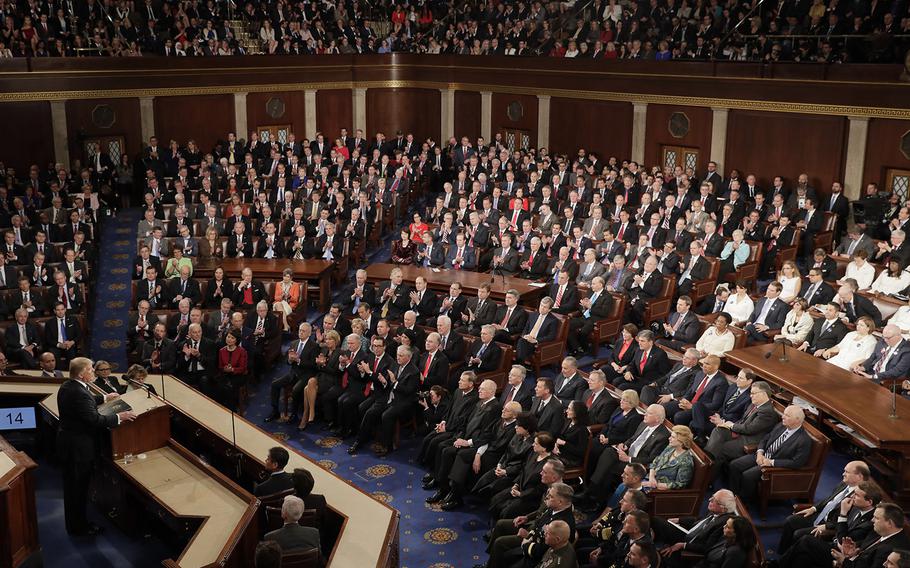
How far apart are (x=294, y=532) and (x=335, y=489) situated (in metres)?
1.02

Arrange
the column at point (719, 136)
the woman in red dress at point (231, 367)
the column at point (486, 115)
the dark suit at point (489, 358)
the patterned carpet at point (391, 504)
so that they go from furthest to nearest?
the column at point (486, 115) → the column at point (719, 136) → the woman in red dress at point (231, 367) → the dark suit at point (489, 358) → the patterned carpet at point (391, 504)

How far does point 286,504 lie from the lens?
5973 millimetres

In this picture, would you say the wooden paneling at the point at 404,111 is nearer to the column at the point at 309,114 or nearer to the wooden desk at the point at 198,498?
the column at the point at 309,114

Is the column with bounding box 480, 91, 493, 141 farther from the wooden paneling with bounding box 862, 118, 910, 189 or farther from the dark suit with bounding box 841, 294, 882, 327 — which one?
the dark suit with bounding box 841, 294, 882, 327

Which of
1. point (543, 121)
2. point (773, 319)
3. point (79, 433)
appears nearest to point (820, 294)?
point (773, 319)

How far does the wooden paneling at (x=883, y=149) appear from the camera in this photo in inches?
603

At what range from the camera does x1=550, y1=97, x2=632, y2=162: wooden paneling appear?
20.1m

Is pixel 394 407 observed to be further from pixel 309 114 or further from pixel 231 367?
pixel 309 114

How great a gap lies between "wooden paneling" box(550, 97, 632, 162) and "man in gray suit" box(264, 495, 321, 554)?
15.6m

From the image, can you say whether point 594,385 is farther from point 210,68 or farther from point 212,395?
point 210,68

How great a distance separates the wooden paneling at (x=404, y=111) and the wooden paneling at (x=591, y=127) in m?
3.90

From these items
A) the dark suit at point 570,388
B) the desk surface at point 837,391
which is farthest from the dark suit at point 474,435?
the desk surface at point 837,391

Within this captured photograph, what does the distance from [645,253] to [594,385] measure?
491cm

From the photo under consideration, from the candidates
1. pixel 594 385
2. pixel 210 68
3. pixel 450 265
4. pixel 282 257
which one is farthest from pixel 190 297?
pixel 210 68
